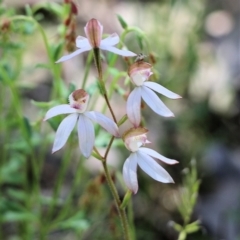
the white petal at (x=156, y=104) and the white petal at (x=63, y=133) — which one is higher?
the white petal at (x=156, y=104)

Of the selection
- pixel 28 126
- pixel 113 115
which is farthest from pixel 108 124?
pixel 28 126

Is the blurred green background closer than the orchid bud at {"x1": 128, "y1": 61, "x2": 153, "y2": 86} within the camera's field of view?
No

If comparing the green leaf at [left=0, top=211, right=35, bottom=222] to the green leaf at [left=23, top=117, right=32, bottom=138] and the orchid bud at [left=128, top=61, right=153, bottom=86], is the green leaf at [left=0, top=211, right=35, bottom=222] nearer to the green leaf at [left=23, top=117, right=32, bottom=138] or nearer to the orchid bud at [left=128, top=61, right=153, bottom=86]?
the green leaf at [left=23, top=117, right=32, bottom=138]

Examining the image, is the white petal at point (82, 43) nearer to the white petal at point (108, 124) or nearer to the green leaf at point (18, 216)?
the white petal at point (108, 124)

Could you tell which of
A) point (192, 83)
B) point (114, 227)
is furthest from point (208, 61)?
point (114, 227)

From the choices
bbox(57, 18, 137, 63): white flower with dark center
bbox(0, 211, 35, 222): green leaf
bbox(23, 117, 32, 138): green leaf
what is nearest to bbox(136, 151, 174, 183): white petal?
bbox(57, 18, 137, 63): white flower with dark center

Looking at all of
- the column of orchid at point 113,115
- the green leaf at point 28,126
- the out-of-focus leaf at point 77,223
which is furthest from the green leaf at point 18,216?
the column of orchid at point 113,115

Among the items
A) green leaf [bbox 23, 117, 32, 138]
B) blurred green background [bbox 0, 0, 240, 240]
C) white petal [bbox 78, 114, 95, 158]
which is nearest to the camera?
white petal [bbox 78, 114, 95, 158]

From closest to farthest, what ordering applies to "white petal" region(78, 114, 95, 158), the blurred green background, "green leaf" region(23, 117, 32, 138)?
"white petal" region(78, 114, 95, 158) < "green leaf" region(23, 117, 32, 138) < the blurred green background
